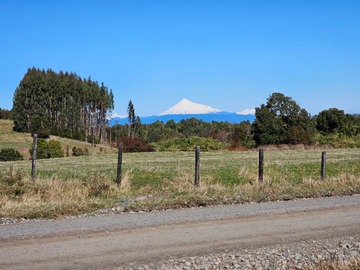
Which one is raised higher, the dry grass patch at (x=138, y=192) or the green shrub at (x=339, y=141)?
the green shrub at (x=339, y=141)

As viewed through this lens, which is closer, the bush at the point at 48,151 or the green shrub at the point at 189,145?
the bush at the point at 48,151

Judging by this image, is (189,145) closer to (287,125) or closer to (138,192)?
(287,125)

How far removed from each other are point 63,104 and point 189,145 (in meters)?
66.8

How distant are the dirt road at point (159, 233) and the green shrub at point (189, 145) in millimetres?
41087

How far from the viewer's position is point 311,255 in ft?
23.6

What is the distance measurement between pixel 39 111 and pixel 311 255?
109 metres

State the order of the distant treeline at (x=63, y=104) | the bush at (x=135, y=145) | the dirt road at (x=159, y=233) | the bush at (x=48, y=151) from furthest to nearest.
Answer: the distant treeline at (x=63, y=104), the bush at (x=135, y=145), the bush at (x=48, y=151), the dirt road at (x=159, y=233)

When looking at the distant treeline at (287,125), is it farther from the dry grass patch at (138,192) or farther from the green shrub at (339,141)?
the dry grass patch at (138,192)

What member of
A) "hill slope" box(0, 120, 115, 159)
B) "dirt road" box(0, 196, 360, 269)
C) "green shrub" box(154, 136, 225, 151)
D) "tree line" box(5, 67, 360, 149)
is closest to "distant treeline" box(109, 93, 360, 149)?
"tree line" box(5, 67, 360, 149)

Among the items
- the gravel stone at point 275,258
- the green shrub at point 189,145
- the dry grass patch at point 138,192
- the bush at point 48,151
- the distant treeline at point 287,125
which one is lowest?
the gravel stone at point 275,258

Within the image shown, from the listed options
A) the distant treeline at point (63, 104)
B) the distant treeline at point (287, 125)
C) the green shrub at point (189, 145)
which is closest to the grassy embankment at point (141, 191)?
the green shrub at point (189, 145)

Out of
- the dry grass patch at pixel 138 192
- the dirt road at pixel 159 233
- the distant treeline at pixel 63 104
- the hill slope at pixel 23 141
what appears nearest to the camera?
the dirt road at pixel 159 233

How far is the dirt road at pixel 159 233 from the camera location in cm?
691

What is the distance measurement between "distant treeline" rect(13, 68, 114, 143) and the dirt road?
292ft
